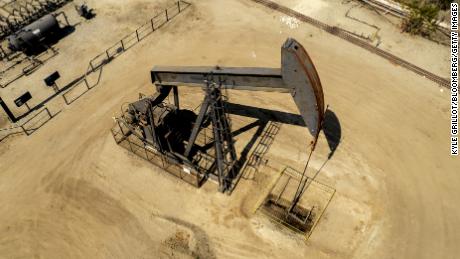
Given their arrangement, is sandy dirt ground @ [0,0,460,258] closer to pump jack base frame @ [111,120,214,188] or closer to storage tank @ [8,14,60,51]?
pump jack base frame @ [111,120,214,188]

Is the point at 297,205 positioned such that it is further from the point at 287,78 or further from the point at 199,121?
the point at 287,78

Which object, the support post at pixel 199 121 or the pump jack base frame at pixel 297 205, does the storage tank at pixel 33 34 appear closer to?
the support post at pixel 199 121

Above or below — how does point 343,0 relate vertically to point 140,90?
above

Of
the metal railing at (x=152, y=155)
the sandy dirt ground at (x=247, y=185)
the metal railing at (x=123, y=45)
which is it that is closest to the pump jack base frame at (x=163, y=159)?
the metal railing at (x=152, y=155)

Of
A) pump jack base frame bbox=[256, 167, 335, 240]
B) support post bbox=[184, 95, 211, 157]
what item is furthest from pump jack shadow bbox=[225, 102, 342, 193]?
support post bbox=[184, 95, 211, 157]

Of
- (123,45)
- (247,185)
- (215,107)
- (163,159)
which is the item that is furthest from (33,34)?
(247,185)

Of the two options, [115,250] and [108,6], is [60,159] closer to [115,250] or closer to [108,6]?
[115,250]

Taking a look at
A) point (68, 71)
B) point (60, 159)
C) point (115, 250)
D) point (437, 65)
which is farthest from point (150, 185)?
point (437, 65)
